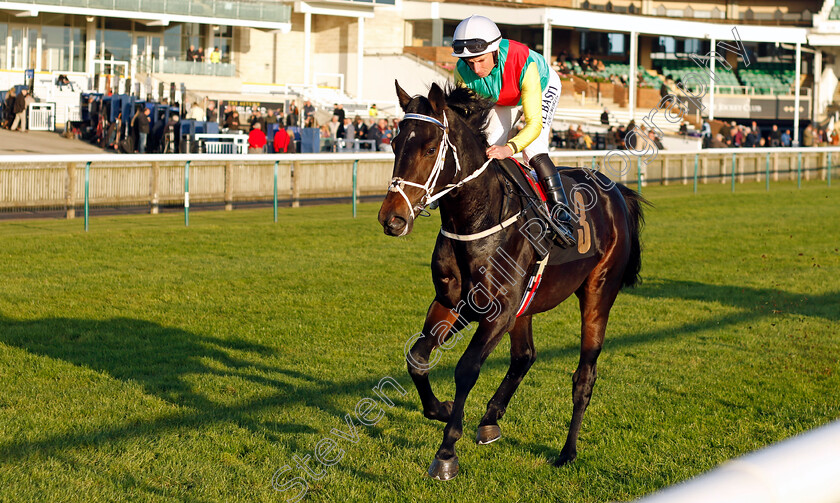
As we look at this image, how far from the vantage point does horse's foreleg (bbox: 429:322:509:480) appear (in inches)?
160

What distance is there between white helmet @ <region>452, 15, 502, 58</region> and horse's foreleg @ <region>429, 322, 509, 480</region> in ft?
4.13

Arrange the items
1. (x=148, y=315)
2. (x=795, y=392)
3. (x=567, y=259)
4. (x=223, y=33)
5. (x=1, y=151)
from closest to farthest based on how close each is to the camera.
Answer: (x=567, y=259) < (x=795, y=392) < (x=148, y=315) < (x=1, y=151) < (x=223, y=33)

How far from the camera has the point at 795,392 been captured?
5.63 metres

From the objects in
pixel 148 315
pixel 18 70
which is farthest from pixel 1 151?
pixel 148 315

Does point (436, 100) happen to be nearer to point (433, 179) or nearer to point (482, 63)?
point (433, 179)

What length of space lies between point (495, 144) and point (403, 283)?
4914mm

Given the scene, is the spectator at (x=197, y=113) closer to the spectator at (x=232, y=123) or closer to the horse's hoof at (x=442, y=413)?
the spectator at (x=232, y=123)

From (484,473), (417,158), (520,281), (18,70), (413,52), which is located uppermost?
(413,52)

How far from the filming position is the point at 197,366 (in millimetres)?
6078

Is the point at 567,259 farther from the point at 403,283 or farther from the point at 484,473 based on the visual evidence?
the point at 403,283

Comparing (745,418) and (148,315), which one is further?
(148,315)

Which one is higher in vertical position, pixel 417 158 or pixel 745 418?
pixel 417 158

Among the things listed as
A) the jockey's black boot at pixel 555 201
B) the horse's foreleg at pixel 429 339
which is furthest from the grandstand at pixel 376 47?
the horse's foreleg at pixel 429 339

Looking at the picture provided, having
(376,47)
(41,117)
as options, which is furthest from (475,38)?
(376,47)
